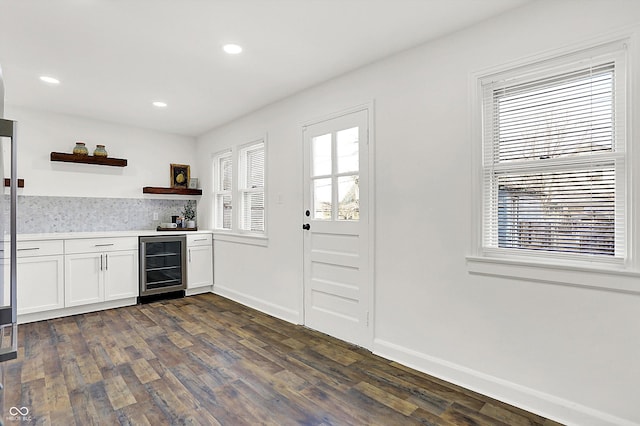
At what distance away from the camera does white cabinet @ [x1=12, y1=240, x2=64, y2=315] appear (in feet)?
12.0

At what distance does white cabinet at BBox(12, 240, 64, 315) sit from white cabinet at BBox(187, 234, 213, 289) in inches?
57.0

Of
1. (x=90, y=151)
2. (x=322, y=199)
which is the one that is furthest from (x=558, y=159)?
(x=90, y=151)

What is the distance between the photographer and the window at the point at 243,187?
430cm

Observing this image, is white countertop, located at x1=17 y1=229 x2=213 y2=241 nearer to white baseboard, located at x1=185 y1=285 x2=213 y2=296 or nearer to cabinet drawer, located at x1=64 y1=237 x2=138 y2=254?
cabinet drawer, located at x1=64 y1=237 x2=138 y2=254

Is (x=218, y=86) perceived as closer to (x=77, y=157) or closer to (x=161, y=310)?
(x=77, y=157)

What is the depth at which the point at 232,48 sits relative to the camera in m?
2.66

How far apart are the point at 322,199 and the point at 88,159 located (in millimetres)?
3263

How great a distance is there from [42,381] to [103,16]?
2507mm

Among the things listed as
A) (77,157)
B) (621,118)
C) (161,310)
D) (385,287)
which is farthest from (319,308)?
(77,157)

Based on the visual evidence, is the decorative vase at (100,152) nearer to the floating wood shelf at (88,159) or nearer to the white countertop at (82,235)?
the floating wood shelf at (88,159)

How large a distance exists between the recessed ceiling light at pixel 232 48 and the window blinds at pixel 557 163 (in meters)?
1.82

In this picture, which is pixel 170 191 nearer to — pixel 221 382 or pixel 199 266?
pixel 199 266

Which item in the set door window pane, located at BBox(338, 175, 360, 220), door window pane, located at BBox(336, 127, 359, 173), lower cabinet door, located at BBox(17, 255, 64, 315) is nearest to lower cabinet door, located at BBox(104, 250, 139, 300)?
lower cabinet door, located at BBox(17, 255, 64, 315)

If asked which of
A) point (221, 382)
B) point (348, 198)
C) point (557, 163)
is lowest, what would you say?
point (221, 382)
